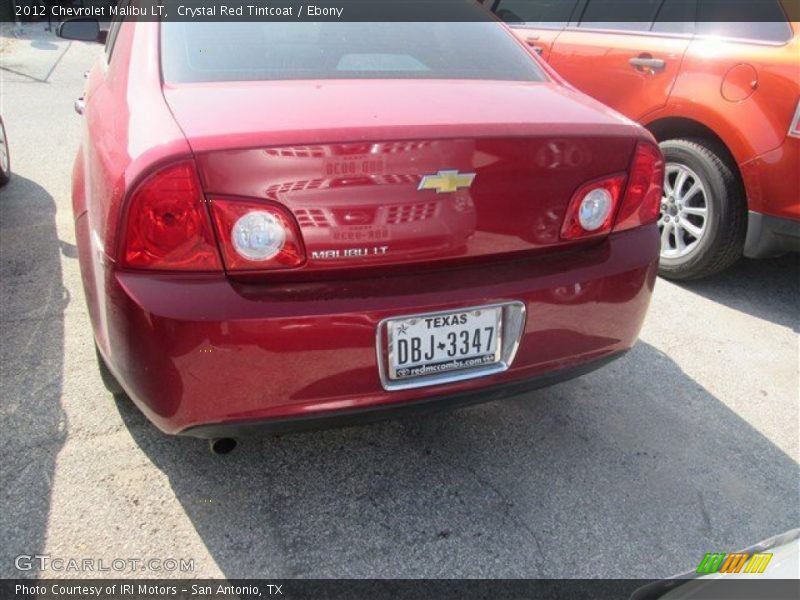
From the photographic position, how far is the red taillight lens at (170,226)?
1592mm

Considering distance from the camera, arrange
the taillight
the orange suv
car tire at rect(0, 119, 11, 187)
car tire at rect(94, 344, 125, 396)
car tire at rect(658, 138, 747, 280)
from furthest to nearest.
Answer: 1. car tire at rect(0, 119, 11, 187)
2. car tire at rect(658, 138, 747, 280)
3. the orange suv
4. the taillight
5. car tire at rect(94, 344, 125, 396)

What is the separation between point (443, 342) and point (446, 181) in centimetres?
43

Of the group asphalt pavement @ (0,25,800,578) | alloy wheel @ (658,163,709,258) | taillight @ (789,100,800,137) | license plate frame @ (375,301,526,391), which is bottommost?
asphalt pavement @ (0,25,800,578)

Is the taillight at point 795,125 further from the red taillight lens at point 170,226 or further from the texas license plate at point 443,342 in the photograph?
the red taillight lens at point 170,226

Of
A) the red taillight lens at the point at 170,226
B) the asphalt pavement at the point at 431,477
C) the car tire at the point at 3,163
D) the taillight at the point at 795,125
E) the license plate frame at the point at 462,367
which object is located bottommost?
the car tire at the point at 3,163

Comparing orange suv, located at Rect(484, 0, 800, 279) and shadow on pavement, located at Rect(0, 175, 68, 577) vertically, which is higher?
orange suv, located at Rect(484, 0, 800, 279)

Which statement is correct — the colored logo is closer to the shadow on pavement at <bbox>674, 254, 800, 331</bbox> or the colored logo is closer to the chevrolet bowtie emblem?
the chevrolet bowtie emblem

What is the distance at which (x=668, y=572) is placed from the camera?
1979 mm

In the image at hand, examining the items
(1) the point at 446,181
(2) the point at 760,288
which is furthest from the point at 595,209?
(2) the point at 760,288

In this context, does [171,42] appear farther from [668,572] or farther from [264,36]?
[668,572]

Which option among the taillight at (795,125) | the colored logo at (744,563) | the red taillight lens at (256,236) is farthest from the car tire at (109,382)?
the taillight at (795,125)

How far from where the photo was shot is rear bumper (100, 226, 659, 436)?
5.37 feet

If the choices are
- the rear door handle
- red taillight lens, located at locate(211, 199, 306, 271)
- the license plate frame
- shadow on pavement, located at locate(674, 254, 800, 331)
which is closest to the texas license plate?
the license plate frame

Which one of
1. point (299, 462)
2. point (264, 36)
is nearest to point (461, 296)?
point (299, 462)
